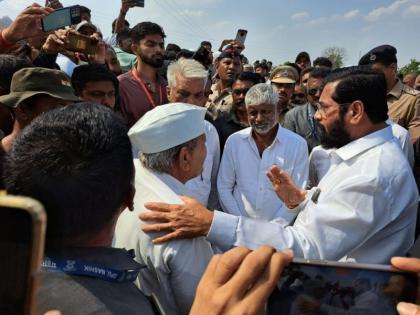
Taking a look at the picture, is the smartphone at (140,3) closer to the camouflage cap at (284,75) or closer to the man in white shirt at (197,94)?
the camouflage cap at (284,75)

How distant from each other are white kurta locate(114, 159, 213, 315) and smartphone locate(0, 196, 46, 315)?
1.13 metres

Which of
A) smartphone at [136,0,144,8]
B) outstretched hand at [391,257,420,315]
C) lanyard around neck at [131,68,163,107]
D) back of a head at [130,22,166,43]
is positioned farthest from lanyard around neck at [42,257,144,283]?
smartphone at [136,0,144,8]

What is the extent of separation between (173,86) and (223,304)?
126 inches

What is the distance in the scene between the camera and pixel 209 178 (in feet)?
12.0

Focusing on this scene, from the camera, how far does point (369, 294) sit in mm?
1010

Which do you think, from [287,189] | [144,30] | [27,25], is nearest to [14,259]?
[287,189]

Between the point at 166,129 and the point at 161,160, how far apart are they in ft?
0.52

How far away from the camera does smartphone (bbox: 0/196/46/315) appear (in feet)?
1.66

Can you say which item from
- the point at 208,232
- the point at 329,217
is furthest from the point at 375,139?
the point at 208,232

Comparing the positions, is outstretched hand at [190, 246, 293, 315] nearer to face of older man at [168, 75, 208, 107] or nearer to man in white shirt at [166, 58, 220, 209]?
man in white shirt at [166, 58, 220, 209]

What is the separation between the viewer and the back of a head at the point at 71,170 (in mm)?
1024

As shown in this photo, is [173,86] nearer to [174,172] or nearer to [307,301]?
[174,172]

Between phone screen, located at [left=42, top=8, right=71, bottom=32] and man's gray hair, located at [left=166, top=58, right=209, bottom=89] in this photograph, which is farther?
man's gray hair, located at [left=166, top=58, right=209, bottom=89]

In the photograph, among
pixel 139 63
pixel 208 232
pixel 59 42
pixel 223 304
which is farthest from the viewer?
pixel 139 63
